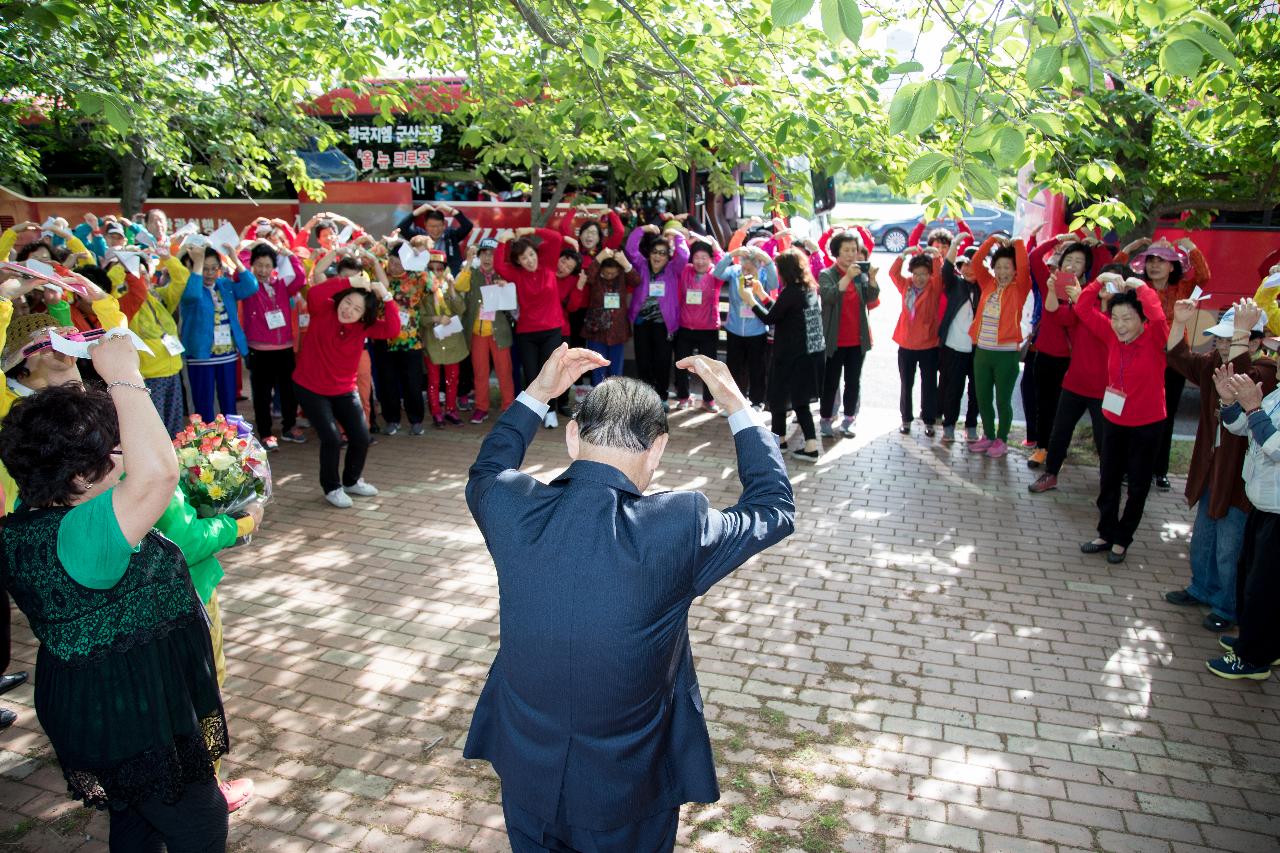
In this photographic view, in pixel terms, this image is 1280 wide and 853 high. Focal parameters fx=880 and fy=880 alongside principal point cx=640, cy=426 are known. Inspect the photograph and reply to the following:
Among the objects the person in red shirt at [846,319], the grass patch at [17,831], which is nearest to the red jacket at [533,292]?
the person in red shirt at [846,319]

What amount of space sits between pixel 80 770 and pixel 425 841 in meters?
1.27

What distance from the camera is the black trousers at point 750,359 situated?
9.23m

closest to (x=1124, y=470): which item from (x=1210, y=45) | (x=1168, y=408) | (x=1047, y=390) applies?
(x=1168, y=408)

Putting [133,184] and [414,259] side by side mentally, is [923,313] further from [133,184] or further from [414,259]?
[133,184]

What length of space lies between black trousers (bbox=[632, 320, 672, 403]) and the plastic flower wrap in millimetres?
6152

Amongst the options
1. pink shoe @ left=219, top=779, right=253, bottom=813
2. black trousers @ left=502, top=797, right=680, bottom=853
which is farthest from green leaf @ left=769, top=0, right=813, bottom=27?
pink shoe @ left=219, top=779, right=253, bottom=813

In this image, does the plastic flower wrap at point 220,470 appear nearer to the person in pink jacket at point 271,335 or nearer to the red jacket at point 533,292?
the person in pink jacket at point 271,335

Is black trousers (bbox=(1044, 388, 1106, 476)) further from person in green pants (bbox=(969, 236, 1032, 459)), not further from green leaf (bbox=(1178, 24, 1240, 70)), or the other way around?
green leaf (bbox=(1178, 24, 1240, 70))

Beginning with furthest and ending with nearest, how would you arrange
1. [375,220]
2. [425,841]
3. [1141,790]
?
[375,220] < [1141,790] < [425,841]

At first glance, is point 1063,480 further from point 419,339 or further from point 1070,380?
point 419,339

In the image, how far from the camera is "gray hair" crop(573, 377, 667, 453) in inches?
85.2

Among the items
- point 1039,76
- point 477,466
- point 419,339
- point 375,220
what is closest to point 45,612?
point 477,466

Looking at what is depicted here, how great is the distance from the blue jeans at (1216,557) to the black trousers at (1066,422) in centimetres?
123

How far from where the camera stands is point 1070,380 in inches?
264
